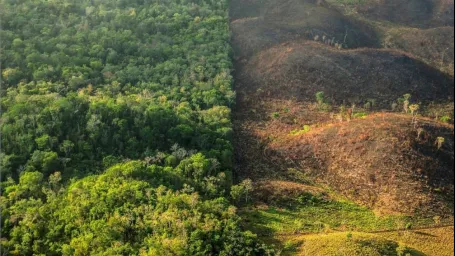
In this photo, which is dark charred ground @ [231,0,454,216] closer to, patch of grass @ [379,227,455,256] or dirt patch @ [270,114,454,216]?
dirt patch @ [270,114,454,216]

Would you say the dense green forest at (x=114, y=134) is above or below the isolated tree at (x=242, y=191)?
above

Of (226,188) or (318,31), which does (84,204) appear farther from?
(318,31)

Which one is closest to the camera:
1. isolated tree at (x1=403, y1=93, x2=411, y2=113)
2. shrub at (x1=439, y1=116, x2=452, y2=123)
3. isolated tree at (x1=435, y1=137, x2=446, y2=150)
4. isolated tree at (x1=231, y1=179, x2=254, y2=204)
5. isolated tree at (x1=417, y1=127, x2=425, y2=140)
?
isolated tree at (x1=231, y1=179, x2=254, y2=204)

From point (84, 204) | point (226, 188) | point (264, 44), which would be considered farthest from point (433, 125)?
point (84, 204)

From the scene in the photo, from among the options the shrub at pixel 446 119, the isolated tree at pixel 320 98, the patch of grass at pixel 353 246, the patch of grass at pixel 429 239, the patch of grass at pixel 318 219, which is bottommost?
the patch of grass at pixel 429 239

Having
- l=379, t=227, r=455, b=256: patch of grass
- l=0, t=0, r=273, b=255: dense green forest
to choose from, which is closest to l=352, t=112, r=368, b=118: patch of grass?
l=0, t=0, r=273, b=255: dense green forest

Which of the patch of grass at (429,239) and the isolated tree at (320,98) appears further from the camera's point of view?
the isolated tree at (320,98)

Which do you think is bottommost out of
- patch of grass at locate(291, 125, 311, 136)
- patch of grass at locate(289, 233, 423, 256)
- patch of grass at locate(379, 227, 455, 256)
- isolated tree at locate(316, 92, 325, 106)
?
patch of grass at locate(379, 227, 455, 256)

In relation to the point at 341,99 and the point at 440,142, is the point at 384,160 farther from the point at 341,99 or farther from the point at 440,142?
the point at 341,99

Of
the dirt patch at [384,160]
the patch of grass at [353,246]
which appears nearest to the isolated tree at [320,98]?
the dirt patch at [384,160]

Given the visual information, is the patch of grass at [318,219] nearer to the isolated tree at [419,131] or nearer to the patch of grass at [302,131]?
the isolated tree at [419,131]
